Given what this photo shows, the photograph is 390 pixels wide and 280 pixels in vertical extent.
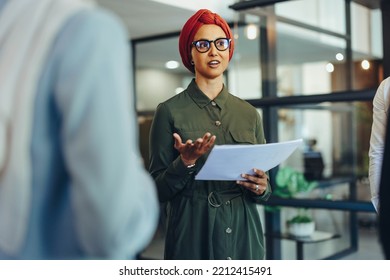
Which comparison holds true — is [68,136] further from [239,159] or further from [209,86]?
[209,86]

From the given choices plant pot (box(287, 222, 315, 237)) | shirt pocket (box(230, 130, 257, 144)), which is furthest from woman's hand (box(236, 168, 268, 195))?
plant pot (box(287, 222, 315, 237))

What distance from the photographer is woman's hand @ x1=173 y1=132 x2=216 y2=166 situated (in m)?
1.31

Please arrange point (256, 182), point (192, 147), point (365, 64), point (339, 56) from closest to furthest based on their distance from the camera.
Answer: point (192, 147), point (256, 182), point (365, 64), point (339, 56)

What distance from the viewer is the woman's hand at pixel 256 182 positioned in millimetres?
1512

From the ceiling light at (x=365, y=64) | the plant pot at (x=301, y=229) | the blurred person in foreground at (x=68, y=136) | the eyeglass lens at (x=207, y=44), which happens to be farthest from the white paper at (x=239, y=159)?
the plant pot at (x=301, y=229)

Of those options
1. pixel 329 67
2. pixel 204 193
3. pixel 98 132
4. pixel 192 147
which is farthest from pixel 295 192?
pixel 98 132

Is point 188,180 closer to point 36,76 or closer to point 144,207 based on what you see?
point 144,207

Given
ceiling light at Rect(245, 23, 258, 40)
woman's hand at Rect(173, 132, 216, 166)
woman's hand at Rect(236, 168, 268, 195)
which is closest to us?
woman's hand at Rect(173, 132, 216, 166)

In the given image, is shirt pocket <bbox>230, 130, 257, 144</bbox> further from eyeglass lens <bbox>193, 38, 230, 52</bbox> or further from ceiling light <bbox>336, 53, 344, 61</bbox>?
ceiling light <bbox>336, 53, 344, 61</bbox>

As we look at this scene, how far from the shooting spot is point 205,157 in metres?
1.56

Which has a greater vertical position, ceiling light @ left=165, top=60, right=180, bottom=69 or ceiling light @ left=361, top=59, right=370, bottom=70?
ceiling light @ left=165, top=60, right=180, bottom=69

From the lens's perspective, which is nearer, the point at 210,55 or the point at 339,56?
the point at 210,55

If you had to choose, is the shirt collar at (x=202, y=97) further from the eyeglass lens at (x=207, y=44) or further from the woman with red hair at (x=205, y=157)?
the eyeglass lens at (x=207, y=44)

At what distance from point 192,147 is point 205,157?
21 cm
